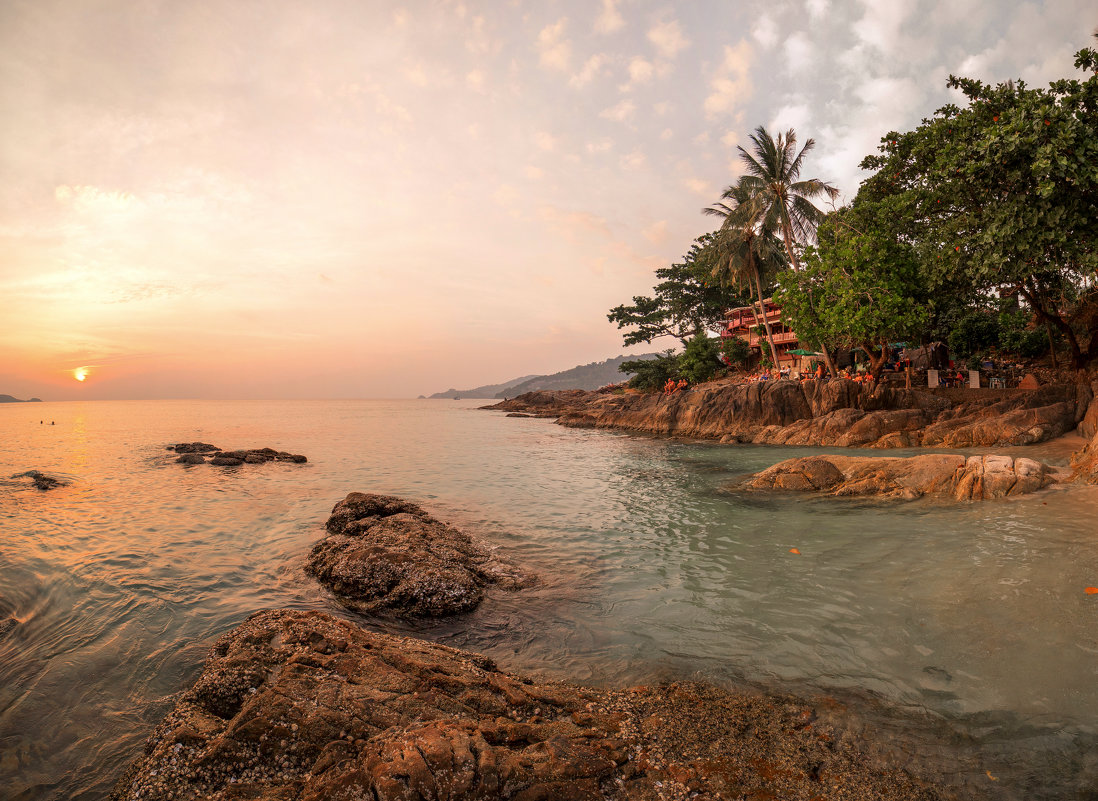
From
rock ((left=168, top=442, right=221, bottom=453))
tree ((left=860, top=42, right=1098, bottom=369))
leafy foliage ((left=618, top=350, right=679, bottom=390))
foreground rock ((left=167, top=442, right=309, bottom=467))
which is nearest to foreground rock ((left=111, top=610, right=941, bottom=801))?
tree ((left=860, top=42, right=1098, bottom=369))

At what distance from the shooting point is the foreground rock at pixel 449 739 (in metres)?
2.43

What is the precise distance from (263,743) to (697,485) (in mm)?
12457

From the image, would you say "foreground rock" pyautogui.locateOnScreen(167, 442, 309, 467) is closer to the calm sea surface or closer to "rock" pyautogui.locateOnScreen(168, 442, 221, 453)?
"rock" pyautogui.locateOnScreen(168, 442, 221, 453)

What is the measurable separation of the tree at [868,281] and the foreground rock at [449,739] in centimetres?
2248

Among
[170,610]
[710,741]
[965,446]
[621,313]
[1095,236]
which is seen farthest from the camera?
[621,313]

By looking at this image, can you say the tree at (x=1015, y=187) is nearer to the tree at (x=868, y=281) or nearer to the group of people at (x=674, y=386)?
the tree at (x=868, y=281)

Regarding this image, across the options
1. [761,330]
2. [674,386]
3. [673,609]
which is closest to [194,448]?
[673,609]

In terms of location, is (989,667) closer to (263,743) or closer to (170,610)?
(263,743)

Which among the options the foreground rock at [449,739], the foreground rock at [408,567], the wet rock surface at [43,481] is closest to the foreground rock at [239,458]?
the wet rock surface at [43,481]

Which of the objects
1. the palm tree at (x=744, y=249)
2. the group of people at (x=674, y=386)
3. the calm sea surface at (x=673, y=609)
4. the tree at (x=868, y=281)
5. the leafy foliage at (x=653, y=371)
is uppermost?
the palm tree at (x=744, y=249)

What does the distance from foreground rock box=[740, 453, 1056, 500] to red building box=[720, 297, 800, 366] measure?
89.8 feet

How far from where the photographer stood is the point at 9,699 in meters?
4.02

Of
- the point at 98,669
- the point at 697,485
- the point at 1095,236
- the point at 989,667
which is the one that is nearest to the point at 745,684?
the point at 989,667

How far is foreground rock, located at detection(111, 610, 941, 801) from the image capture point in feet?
7.98
